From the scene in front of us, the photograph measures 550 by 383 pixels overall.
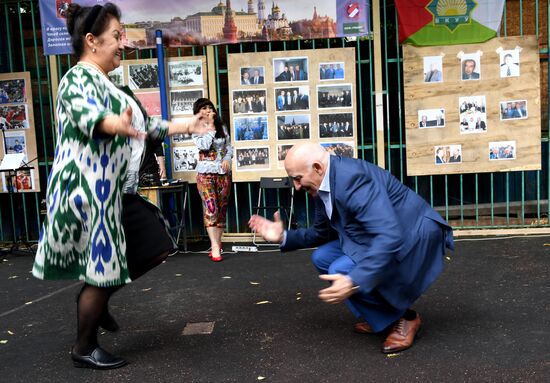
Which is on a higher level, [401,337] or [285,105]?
[285,105]

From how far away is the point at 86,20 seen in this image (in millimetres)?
2922

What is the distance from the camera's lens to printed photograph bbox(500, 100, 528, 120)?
654cm

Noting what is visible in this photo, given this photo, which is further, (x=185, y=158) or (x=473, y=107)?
(x=185, y=158)

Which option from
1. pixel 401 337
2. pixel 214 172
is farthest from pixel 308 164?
pixel 214 172

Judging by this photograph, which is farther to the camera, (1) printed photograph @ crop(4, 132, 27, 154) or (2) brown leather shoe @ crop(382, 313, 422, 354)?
(1) printed photograph @ crop(4, 132, 27, 154)

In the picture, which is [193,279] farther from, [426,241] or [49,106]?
[49,106]

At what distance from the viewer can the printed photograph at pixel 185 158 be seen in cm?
704

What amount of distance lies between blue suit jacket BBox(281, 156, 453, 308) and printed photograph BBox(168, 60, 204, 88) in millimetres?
4077

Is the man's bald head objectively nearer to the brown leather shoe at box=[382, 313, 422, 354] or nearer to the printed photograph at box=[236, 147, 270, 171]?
the brown leather shoe at box=[382, 313, 422, 354]

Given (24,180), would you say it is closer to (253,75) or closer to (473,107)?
(253,75)

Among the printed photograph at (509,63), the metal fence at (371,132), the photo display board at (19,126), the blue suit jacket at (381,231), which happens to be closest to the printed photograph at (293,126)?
the metal fence at (371,132)

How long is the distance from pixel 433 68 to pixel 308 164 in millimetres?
4189

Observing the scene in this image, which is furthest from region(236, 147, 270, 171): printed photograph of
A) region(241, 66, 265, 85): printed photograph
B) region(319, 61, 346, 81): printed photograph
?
region(319, 61, 346, 81): printed photograph

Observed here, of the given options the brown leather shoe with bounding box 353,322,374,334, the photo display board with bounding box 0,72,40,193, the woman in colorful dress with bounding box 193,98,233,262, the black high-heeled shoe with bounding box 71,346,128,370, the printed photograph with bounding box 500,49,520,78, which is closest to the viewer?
the black high-heeled shoe with bounding box 71,346,128,370
